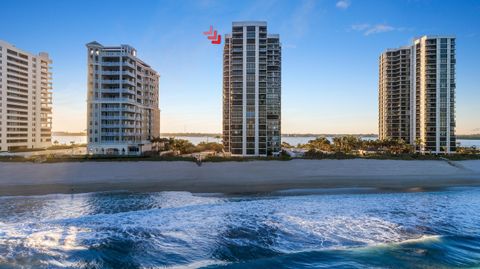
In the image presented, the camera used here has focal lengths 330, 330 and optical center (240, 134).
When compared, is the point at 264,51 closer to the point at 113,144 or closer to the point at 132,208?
the point at 113,144

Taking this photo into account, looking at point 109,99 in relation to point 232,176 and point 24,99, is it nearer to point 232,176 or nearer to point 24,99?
point 232,176

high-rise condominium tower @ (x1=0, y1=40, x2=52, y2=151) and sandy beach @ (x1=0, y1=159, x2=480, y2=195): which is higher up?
high-rise condominium tower @ (x1=0, y1=40, x2=52, y2=151)

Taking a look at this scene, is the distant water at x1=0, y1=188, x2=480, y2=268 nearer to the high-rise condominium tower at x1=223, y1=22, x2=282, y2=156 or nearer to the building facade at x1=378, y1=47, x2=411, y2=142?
the high-rise condominium tower at x1=223, y1=22, x2=282, y2=156

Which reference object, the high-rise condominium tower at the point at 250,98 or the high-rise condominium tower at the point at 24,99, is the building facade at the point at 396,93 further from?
the high-rise condominium tower at the point at 24,99

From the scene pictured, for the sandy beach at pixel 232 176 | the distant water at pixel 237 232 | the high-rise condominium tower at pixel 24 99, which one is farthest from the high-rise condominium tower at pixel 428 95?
the high-rise condominium tower at pixel 24 99

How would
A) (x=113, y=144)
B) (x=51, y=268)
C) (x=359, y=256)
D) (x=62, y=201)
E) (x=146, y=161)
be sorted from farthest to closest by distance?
(x=113, y=144), (x=146, y=161), (x=62, y=201), (x=359, y=256), (x=51, y=268)

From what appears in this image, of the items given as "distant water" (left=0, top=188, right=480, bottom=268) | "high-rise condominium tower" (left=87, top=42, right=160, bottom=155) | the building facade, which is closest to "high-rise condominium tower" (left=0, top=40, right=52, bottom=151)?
"high-rise condominium tower" (left=87, top=42, right=160, bottom=155)

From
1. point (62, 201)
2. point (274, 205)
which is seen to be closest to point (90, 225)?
point (62, 201)
